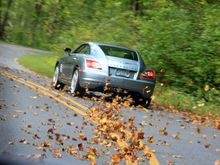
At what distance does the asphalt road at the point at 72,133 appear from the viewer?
25.2 ft

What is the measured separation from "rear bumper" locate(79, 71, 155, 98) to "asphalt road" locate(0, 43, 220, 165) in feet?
1.55

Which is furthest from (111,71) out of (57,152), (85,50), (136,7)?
(136,7)

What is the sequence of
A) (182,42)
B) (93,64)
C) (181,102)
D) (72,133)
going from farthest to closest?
(182,42) < (181,102) < (93,64) < (72,133)

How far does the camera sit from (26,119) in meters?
10.5

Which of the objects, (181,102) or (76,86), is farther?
(181,102)

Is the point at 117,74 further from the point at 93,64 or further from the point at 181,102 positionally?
the point at 181,102

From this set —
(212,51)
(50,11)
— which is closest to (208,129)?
(212,51)

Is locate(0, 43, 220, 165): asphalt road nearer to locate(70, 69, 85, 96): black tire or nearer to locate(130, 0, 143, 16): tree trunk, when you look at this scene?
locate(70, 69, 85, 96): black tire

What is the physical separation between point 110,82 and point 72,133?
5.33 meters

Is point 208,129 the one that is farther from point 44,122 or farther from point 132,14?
point 132,14

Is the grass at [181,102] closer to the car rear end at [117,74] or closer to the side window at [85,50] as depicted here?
the car rear end at [117,74]

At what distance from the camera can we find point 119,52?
15.9m

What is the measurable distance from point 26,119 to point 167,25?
37.4 feet

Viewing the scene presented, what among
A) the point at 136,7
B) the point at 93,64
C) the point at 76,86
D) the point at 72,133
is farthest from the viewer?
the point at 136,7
